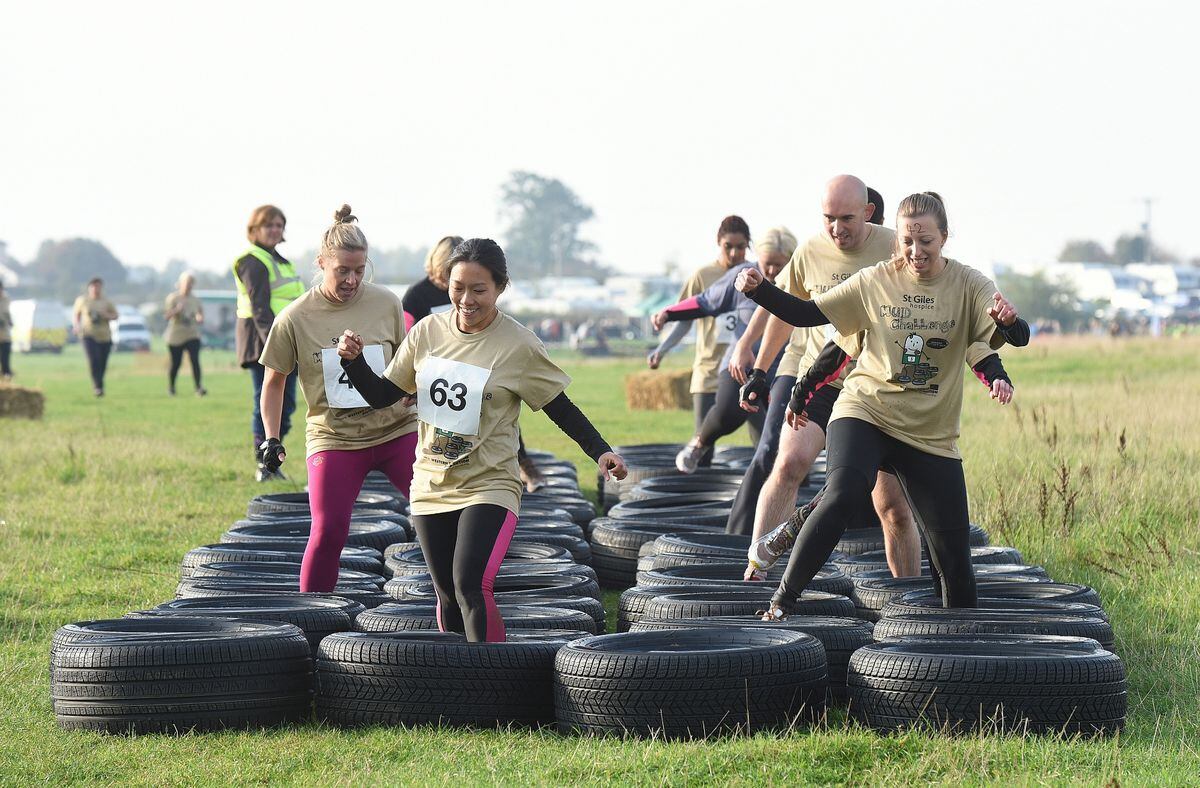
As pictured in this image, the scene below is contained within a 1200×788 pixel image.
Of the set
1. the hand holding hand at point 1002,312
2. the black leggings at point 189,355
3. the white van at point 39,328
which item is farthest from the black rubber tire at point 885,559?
the white van at point 39,328

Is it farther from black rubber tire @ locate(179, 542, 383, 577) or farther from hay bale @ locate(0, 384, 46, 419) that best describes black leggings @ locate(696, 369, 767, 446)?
Result: hay bale @ locate(0, 384, 46, 419)

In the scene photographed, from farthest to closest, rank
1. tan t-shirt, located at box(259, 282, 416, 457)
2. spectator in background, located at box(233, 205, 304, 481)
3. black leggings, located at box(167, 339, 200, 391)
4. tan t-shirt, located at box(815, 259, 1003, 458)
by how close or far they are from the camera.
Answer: black leggings, located at box(167, 339, 200, 391), spectator in background, located at box(233, 205, 304, 481), tan t-shirt, located at box(259, 282, 416, 457), tan t-shirt, located at box(815, 259, 1003, 458)

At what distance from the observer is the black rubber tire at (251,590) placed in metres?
7.51

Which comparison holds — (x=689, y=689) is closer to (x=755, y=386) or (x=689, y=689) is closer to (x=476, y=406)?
(x=476, y=406)

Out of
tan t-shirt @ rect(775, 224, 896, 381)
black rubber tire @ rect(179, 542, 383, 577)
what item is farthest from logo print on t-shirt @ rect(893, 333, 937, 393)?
black rubber tire @ rect(179, 542, 383, 577)

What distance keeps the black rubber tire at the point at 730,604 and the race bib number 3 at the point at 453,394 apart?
137cm

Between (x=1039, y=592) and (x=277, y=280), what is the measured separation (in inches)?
280

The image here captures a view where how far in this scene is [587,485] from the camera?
592 inches

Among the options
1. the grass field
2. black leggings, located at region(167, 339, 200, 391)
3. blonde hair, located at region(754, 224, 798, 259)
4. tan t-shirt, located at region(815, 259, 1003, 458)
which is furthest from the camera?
black leggings, located at region(167, 339, 200, 391)

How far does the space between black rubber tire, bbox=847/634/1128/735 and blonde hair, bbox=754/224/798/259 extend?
15.4 ft

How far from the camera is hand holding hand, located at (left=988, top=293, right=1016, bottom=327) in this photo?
6227mm

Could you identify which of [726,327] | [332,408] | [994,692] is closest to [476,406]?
[332,408]

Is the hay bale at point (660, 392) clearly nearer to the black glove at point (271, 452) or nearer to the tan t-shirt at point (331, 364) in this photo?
the tan t-shirt at point (331, 364)

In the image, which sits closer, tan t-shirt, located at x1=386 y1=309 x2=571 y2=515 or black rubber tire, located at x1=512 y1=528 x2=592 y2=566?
tan t-shirt, located at x1=386 y1=309 x2=571 y2=515
